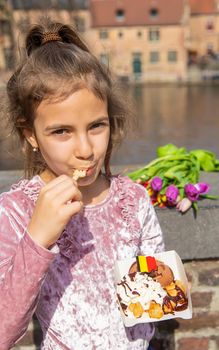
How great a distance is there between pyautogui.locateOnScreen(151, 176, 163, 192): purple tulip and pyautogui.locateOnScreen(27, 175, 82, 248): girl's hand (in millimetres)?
977

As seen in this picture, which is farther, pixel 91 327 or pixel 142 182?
pixel 142 182

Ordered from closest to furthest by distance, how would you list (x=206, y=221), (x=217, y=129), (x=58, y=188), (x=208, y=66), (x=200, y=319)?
(x=58, y=188) < (x=206, y=221) < (x=200, y=319) < (x=217, y=129) < (x=208, y=66)

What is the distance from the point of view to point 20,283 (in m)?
1.16

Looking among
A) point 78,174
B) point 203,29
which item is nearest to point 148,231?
point 78,174

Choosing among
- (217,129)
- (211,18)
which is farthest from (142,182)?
(211,18)

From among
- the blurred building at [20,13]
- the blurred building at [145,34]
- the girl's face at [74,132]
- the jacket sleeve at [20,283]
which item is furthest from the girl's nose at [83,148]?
the blurred building at [145,34]

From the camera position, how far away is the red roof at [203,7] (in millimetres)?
42812

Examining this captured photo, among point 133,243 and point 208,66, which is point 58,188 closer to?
point 133,243

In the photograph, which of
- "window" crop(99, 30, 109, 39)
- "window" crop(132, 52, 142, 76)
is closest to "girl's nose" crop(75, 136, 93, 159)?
"window" crop(132, 52, 142, 76)

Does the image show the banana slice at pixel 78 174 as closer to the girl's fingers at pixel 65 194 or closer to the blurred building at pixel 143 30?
the girl's fingers at pixel 65 194

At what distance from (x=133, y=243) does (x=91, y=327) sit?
0.94 ft

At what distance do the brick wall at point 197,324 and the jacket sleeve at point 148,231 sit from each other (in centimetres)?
55

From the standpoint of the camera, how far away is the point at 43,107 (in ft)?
4.28

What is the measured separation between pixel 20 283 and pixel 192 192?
103cm
